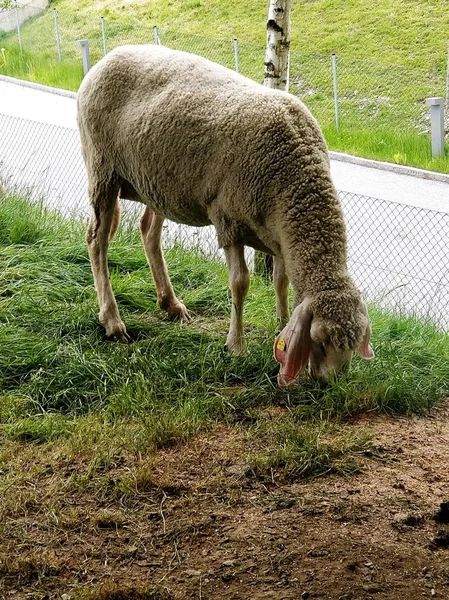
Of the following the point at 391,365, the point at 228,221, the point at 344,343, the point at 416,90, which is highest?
the point at 228,221

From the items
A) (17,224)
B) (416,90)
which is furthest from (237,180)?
(416,90)

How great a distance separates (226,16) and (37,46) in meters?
4.90

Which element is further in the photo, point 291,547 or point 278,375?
point 278,375

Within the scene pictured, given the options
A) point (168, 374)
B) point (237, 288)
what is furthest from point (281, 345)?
point (168, 374)

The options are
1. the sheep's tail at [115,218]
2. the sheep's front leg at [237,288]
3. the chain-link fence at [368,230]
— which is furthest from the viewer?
the chain-link fence at [368,230]

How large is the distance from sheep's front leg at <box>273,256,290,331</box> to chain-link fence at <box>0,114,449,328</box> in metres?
1.13

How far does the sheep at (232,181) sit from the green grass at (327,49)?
30.9 feet

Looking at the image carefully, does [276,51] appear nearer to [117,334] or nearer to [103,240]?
[103,240]

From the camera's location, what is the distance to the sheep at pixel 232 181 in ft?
18.0

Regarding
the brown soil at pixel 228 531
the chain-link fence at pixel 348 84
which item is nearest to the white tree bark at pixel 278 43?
the brown soil at pixel 228 531

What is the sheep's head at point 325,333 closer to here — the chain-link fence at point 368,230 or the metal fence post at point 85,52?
the chain-link fence at point 368,230

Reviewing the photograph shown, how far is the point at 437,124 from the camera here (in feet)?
49.2

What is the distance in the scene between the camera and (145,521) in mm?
4469

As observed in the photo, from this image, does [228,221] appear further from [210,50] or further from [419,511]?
[210,50]
